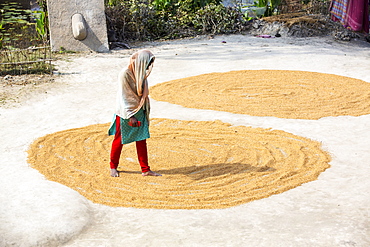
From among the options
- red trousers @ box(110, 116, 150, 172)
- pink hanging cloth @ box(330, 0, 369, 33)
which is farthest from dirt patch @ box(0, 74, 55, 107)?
pink hanging cloth @ box(330, 0, 369, 33)

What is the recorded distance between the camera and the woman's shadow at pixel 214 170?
4621mm

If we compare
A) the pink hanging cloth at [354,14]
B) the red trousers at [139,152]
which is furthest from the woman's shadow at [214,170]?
the pink hanging cloth at [354,14]

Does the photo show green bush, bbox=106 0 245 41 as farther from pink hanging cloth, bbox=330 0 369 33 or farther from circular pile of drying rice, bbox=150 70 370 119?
circular pile of drying rice, bbox=150 70 370 119

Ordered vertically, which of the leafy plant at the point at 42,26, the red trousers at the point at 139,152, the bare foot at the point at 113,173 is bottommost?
the bare foot at the point at 113,173

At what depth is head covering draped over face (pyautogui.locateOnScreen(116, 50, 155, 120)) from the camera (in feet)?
14.2

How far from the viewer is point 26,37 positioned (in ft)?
39.9

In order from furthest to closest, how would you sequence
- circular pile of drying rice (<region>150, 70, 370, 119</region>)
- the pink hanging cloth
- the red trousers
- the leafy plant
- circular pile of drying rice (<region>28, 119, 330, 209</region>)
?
1. the pink hanging cloth
2. the leafy plant
3. circular pile of drying rice (<region>150, 70, 370, 119</region>)
4. the red trousers
5. circular pile of drying rice (<region>28, 119, 330, 209</region>)

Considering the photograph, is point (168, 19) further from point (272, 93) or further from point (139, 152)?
point (139, 152)

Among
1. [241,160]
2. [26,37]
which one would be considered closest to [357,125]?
[241,160]

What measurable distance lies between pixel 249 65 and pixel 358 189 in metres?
5.73

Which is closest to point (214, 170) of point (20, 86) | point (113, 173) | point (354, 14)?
point (113, 173)

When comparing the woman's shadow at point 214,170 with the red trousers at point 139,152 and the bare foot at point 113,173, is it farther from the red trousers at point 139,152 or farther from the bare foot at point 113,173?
the bare foot at point 113,173

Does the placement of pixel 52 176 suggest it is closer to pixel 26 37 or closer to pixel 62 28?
pixel 62 28

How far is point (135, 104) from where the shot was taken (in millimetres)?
4414
